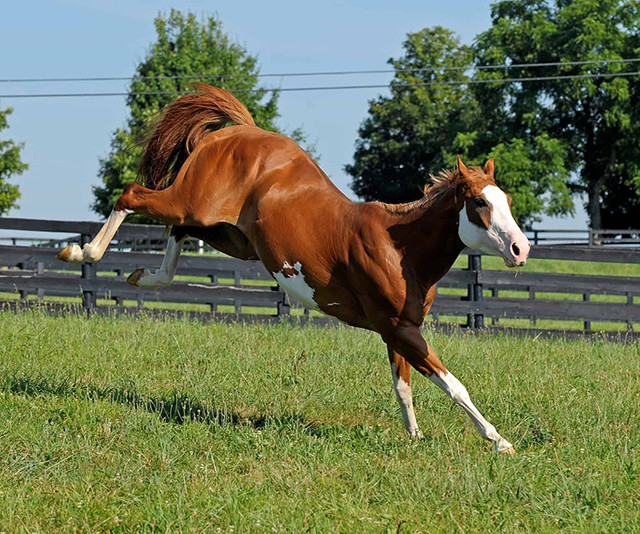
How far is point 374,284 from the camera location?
581cm

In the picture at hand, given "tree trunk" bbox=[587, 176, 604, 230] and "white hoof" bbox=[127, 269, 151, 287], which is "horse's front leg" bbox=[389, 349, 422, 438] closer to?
"white hoof" bbox=[127, 269, 151, 287]

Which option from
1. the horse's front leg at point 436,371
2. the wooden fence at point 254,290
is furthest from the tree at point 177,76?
the horse's front leg at point 436,371

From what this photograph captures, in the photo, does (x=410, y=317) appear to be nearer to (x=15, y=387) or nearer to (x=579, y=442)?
(x=579, y=442)

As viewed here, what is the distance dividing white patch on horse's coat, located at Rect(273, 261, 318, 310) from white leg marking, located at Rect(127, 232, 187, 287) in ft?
3.43

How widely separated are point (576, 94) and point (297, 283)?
38.6 m

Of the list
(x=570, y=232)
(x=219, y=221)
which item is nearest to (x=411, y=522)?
(x=219, y=221)

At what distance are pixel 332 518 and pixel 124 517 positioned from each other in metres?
1.02

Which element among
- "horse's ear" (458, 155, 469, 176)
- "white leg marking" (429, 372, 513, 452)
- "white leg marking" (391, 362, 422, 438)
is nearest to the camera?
"horse's ear" (458, 155, 469, 176)

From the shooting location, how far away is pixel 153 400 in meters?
6.89

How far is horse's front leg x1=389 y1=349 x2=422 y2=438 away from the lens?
6.15 meters

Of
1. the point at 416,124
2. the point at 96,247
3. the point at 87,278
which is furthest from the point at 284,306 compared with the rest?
the point at 416,124

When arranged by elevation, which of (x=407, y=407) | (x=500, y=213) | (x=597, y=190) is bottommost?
(x=407, y=407)

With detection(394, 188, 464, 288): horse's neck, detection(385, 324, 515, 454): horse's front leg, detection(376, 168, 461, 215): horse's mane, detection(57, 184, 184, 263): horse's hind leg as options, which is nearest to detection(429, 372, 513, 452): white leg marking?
detection(385, 324, 515, 454): horse's front leg

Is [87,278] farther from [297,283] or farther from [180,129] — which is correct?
[297,283]
